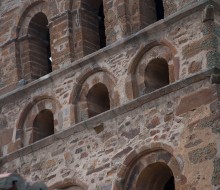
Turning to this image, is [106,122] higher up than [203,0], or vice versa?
[203,0]

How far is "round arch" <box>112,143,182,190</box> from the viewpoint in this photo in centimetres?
1556

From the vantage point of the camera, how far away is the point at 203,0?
1578 centimetres

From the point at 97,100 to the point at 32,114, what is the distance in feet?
4.58

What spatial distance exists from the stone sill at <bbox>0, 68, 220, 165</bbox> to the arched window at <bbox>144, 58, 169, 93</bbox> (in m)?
0.42

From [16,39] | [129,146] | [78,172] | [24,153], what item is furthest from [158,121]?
[16,39]

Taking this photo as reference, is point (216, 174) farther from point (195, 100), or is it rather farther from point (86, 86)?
point (86, 86)

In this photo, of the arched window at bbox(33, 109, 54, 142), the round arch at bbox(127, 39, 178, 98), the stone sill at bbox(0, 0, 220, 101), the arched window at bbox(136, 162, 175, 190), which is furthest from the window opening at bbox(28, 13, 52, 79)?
the arched window at bbox(136, 162, 175, 190)

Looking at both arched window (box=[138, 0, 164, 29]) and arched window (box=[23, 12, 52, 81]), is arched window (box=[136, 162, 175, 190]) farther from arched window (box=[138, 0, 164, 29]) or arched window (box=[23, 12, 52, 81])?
arched window (box=[23, 12, 52, 81])

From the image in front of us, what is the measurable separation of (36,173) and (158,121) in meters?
2.77

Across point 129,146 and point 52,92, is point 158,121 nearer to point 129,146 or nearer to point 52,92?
point 129,146

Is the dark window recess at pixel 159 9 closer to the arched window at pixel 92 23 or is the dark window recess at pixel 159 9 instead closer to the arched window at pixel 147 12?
the arched window at pixel 147 12

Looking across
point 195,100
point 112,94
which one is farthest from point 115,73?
point 195,100

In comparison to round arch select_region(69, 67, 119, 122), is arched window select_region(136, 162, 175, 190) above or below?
below

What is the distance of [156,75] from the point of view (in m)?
16.6
